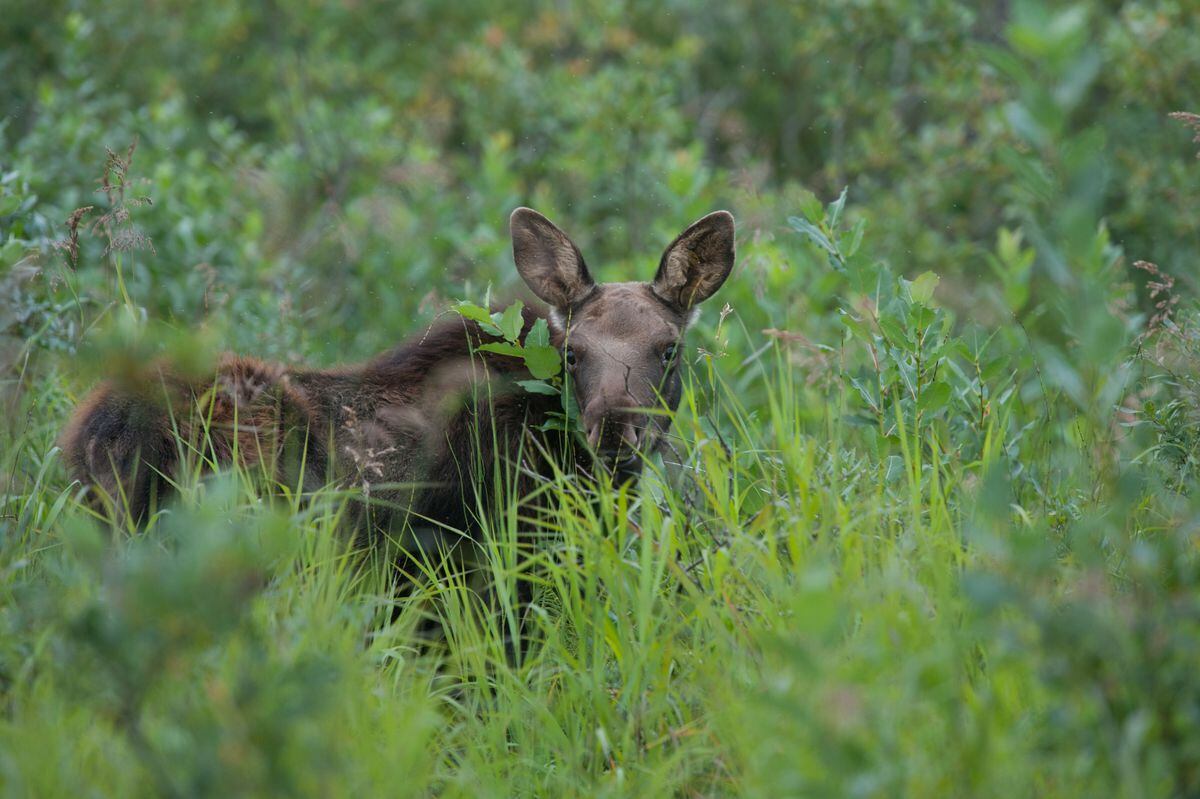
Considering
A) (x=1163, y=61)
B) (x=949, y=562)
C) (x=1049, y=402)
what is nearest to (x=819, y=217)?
(x=1049, y=402)

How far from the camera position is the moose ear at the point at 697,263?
520 centimetres

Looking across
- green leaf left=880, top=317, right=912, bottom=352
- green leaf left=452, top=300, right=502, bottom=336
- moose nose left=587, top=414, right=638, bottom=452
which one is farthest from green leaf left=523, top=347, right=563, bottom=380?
green leaf left=880, top=317, right=912, bottom=352

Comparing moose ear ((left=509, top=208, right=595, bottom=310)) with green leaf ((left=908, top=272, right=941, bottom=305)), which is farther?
moose ear ((left=509, top=208, right=595, bottom=310))

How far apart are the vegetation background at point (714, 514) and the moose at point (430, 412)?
0.65ft

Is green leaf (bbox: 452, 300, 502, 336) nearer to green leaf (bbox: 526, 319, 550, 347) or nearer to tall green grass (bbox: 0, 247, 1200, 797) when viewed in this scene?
green leaf (bbox: 526, 319, 550, 347)

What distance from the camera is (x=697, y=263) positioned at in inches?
209

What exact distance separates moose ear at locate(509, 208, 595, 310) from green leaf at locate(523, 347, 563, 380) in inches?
29.7

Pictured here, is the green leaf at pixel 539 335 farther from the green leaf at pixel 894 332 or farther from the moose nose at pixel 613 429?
the green leaf at pixel 894 332

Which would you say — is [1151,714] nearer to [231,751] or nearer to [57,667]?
[231,751]

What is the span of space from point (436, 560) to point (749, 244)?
2843mm

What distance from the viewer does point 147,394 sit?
13.9ft

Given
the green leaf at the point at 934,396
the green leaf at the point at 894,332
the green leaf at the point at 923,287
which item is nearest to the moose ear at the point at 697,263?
the green leaf at the point at 923,287

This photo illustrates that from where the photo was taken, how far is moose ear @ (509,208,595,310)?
5246 millimetres

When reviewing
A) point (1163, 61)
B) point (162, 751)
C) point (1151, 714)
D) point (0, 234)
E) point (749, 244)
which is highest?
point (0, 234)
